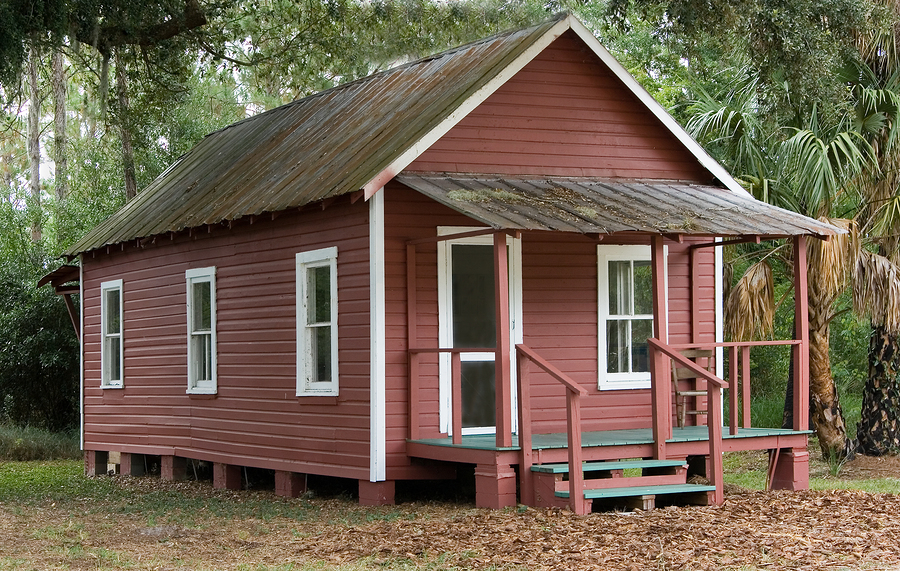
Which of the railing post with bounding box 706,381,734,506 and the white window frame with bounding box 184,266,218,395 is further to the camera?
the white window frame with bounding box 184,266,218,395

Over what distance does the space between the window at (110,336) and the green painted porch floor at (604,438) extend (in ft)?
27.0

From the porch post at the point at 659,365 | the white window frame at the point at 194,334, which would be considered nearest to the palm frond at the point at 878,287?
the porch post at the point at 659,365

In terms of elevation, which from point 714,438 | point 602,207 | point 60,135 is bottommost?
point 714,438

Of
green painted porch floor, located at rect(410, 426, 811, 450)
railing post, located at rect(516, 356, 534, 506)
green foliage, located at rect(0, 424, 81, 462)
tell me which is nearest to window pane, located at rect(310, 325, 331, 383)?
green painted porch floor, located at rect(410, 426, 811, 450)

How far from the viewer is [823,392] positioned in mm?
17234

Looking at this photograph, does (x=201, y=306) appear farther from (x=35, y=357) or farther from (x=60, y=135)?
(x=60, y=135)

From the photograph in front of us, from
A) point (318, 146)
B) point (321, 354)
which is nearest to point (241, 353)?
point (321, 354)

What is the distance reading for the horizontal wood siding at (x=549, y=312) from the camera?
12.6 metres

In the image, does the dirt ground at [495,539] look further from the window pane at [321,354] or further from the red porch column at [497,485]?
the window pane at [321,354]

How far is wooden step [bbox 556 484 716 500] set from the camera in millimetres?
11023

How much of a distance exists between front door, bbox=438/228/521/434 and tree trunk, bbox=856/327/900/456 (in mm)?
7343

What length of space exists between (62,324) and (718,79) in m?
14.1

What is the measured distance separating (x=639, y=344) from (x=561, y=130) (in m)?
2.67

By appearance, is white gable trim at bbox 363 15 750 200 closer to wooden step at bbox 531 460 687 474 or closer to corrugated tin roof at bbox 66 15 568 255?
corrugated tin roof at bbox 66 15 568 255
